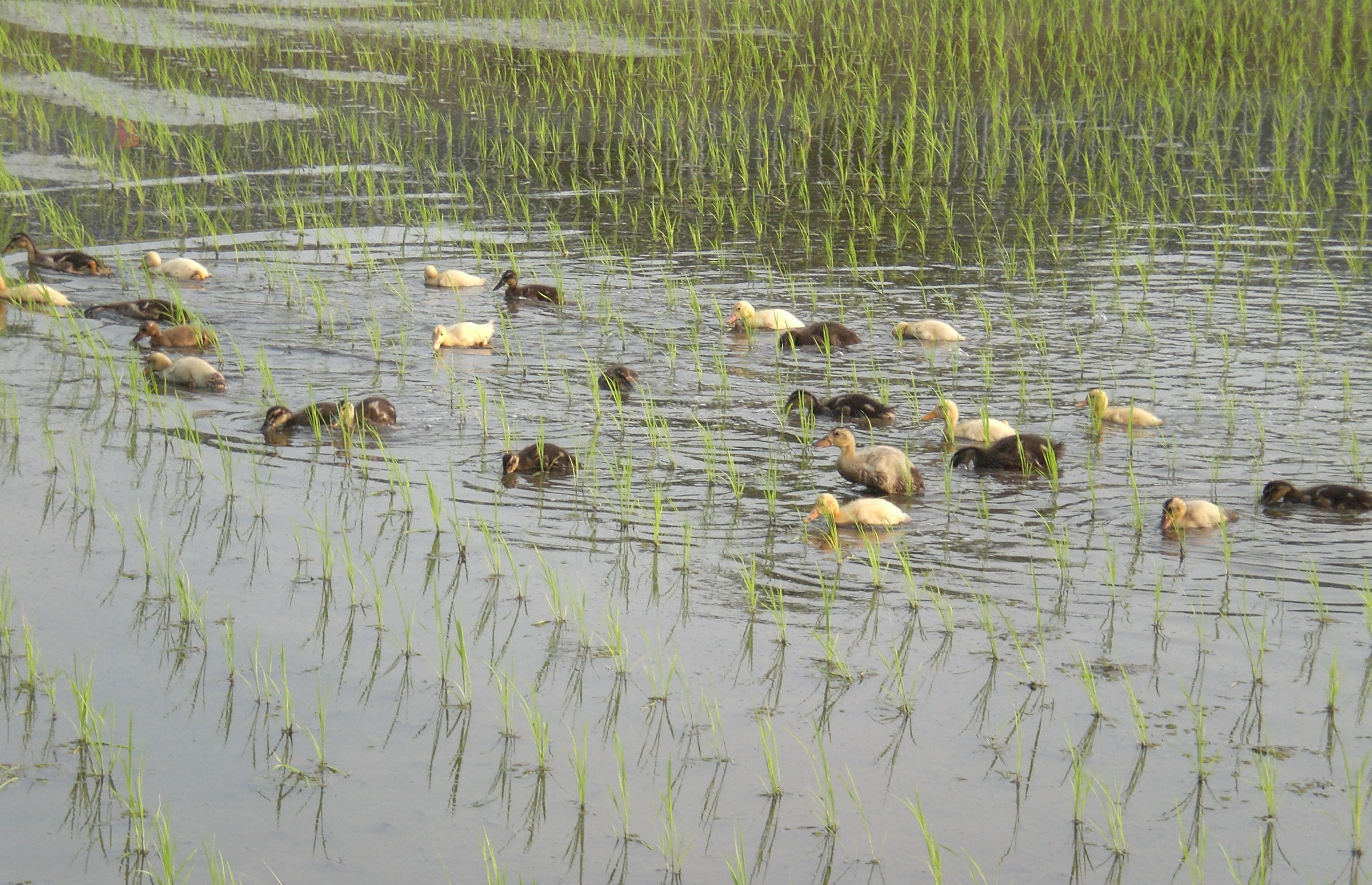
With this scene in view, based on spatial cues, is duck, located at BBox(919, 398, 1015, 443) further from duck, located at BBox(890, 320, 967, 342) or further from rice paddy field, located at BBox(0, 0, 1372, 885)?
duck, located at BBox(890, 320, 967, 342)

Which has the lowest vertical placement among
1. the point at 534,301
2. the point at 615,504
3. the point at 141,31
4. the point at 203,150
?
the point at 615,504

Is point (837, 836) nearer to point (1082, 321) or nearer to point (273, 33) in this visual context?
point (1082, 321)

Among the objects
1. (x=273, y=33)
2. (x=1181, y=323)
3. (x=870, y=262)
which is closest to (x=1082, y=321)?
(x=1181, y=323)

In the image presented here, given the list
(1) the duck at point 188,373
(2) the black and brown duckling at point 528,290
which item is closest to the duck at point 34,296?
(1) the duck at point 188,373

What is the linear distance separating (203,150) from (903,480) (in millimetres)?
10698

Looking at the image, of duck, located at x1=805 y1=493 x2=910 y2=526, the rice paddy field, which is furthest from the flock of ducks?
the rice paddy field

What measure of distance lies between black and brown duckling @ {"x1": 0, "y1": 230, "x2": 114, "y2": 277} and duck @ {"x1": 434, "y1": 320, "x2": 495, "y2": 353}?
329 cm

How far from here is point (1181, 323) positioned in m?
10.9

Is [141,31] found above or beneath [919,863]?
above

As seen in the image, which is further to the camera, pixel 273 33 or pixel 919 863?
pixel 273 33

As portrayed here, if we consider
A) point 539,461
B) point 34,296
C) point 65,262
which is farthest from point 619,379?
point 65,262

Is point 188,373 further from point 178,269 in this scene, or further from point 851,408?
point 851,408

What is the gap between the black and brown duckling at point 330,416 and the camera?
27.8 feet

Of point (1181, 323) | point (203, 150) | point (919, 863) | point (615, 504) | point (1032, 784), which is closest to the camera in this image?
point (919, 863)
